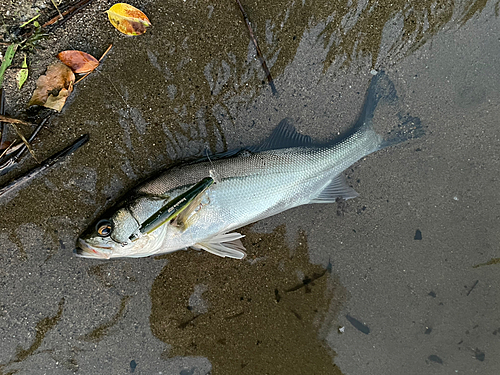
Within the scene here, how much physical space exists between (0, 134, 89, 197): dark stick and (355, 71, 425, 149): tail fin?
8.33 ft

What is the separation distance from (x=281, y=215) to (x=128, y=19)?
86.2 inches

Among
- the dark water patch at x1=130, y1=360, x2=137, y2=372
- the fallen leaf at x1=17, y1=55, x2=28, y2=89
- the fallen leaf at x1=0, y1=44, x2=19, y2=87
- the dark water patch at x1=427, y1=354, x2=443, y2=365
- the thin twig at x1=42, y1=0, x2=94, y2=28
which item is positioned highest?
the thin twig at x1=42, y1=0, x2=94, y2=28

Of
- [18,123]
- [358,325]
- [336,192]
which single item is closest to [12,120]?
[18,123]

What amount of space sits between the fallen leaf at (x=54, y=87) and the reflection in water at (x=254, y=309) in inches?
65.0

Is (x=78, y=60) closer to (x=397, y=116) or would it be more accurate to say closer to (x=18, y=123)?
(x=18, y=123)

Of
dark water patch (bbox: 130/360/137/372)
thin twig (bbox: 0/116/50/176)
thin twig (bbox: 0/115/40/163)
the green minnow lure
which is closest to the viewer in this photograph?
the green minnow lure

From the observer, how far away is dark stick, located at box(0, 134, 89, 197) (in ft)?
8.38

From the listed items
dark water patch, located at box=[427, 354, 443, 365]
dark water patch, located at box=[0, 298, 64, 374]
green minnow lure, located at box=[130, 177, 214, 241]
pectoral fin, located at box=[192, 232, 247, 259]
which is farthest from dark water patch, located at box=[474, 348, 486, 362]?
dark water patch, located at box=[0, 298, 64, 374]

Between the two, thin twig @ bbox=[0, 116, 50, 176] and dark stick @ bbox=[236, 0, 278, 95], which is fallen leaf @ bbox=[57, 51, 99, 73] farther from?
dark stick @ bbox=[236, 0, 278, 95]

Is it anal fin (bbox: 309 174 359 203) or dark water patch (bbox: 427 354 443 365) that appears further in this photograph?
dark water patch (bbox: 427 354 443 365)

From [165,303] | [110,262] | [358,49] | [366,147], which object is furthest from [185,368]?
A: [358,49]

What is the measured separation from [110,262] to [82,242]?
47cm

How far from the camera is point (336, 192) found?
9.26ft

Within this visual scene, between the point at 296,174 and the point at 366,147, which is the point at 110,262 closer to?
the point at 296,174
